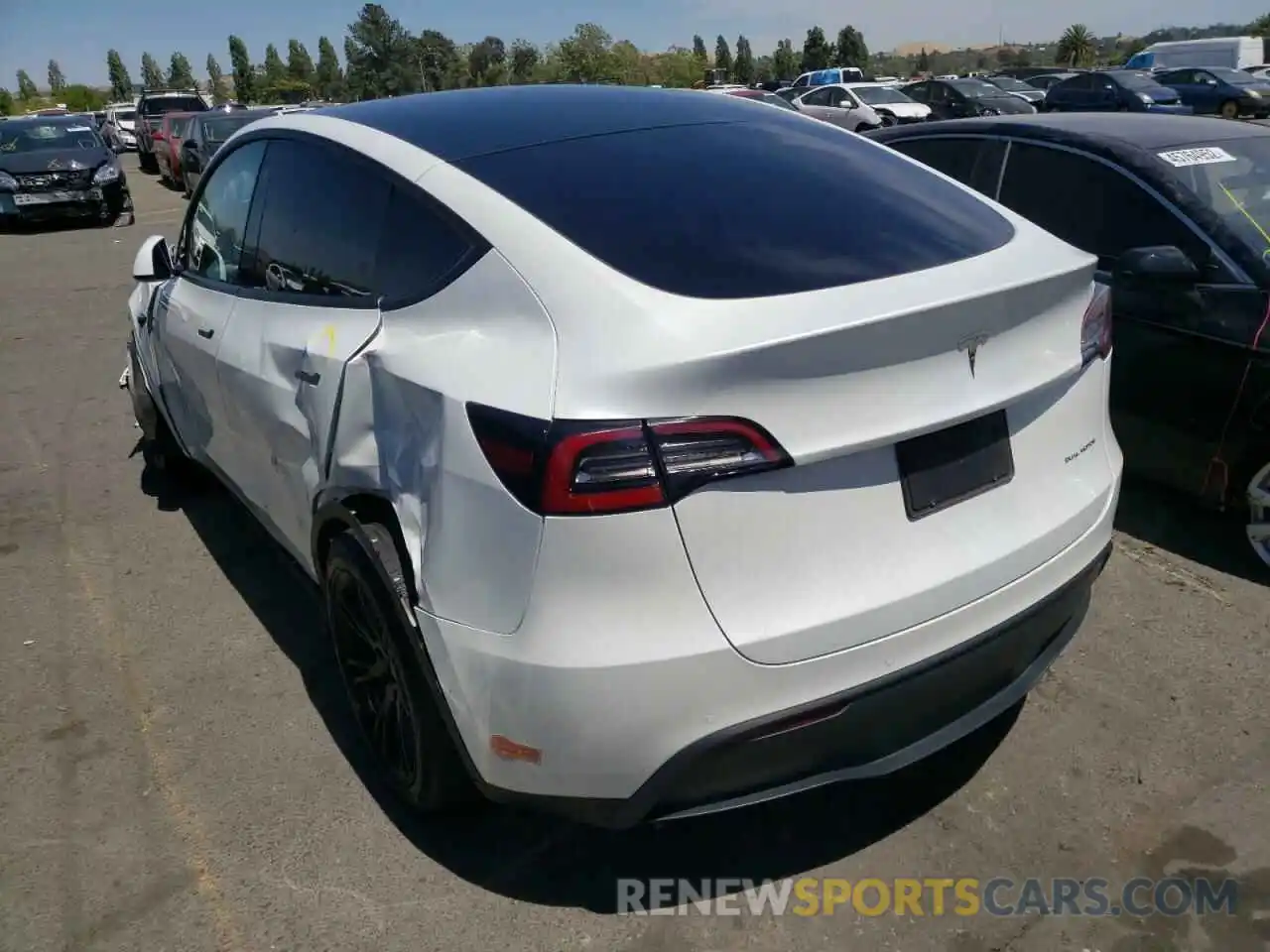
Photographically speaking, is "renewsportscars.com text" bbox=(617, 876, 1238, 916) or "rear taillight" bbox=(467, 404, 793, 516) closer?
"rear taillight" bbox=(467, 404, 793, 516)

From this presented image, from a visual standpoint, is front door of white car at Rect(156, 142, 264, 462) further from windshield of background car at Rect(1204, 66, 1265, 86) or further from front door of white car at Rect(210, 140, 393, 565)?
windshield of background car at Rect(1204, 66, 1265, 86)

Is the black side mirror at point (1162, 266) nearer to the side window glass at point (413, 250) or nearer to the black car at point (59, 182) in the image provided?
the side window glass at point (413, 250)

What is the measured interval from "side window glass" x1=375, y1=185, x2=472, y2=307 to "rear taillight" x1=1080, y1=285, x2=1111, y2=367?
149cm

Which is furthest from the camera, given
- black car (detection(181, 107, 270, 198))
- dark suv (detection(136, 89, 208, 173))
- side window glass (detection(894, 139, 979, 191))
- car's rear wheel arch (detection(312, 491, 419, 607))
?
dark suv (detection(136, 89, 208, 173))

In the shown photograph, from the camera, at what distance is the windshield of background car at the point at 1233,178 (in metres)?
4.04

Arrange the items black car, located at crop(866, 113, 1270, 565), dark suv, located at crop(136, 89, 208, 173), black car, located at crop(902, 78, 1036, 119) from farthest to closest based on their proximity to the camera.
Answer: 1. dark suv, located at crop(136, 89, 208, 173)
2. black car, located at crop(902, 78, 1036, 119)
3. black car, located at crop(866, 113, 1270, 565)

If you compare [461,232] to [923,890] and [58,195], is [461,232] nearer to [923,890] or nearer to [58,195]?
[923,890]

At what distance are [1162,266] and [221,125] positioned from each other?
52.6ft

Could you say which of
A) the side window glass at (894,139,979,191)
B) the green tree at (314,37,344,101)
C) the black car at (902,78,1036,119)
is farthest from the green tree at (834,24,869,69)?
the side window glass at (894,139,979,191)

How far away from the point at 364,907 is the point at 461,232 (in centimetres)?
162

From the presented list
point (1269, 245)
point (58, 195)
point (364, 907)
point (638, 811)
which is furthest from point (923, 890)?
point (58, 195)

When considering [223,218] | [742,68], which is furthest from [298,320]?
[742,68]

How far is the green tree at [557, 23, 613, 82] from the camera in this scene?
69.8 m

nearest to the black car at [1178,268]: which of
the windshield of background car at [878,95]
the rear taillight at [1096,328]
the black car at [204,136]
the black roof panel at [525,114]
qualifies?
the rear taillight at [1096,328]
